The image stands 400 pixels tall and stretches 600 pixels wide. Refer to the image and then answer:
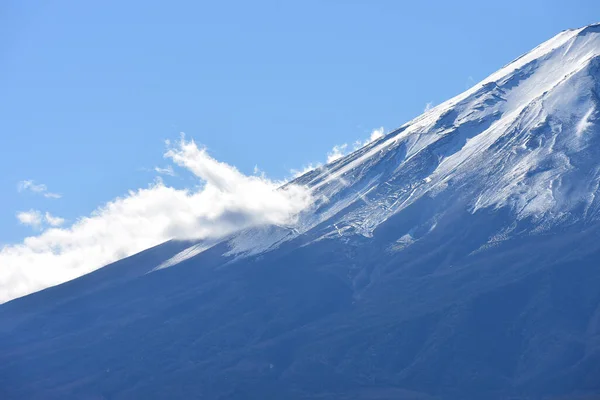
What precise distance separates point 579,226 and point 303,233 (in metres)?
47.2

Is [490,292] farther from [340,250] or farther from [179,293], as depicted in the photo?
[179,293]

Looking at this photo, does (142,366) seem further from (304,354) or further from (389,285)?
(389,285)

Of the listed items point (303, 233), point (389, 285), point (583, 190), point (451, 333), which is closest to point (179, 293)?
point (303, 233)

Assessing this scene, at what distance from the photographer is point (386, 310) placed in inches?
6506

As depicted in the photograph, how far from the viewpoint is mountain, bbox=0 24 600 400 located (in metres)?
150

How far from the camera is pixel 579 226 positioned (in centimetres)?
16975

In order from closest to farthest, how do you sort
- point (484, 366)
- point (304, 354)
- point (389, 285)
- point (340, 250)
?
point (484, 366) → point (304, 354) → point (389, 285) → point (340, 250)

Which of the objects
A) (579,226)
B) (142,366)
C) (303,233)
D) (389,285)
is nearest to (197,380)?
(142,366)

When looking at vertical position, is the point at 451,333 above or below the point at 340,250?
below

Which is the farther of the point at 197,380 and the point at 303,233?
the point at 303,233

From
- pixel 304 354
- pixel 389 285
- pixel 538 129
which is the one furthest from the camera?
pixel 538 129

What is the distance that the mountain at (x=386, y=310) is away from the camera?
150 m

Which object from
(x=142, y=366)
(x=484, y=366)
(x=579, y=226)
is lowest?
(x=484, y=366)

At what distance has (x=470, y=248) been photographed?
576ft
